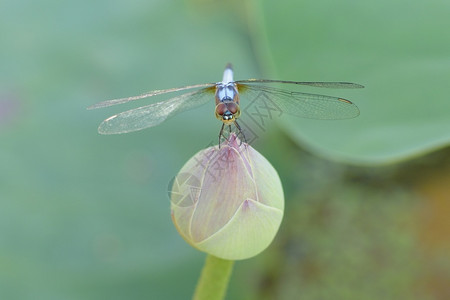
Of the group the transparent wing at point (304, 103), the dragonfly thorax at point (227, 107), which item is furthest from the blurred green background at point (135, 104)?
the dragonfly thorax at point (227, 107)

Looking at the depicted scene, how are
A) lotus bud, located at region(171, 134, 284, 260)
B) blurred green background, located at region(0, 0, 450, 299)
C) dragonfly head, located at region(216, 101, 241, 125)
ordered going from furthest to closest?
blurred green background, located at region(0, 0, 450, 299), dragonfly head, located at region(216, 101, 241, 125), lotus bud, located at region(171, 134, 284, 260)

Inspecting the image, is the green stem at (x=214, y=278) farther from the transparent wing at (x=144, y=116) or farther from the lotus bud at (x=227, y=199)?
the transparent wing at (x=144, y=116)

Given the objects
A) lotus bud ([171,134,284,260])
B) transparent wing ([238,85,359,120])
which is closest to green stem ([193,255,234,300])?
lotus bud ([171,134,284,260])

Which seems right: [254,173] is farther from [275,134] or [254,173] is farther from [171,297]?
[275,134]

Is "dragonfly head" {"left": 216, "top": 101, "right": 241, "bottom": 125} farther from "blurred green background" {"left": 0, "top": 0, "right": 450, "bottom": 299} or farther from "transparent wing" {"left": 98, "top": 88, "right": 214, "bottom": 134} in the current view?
"blurred green background" {"left": 0, "top": 0, "right": 450, "bottom": 299}

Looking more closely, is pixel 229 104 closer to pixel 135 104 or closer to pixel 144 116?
pixel 144 116

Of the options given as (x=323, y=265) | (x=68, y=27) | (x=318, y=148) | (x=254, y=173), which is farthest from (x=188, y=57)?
(x=254, y=173)

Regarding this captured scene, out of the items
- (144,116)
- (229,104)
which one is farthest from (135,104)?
(229,104)
